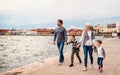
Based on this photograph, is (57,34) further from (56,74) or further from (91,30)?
(56,74)

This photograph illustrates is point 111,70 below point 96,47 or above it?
below

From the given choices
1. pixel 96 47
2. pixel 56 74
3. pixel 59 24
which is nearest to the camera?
pixel 56 74

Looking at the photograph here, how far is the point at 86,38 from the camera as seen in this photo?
11859 millimetres

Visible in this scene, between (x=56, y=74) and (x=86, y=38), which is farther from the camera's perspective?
(x=86, y=38)

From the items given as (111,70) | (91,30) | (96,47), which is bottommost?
(111,70)

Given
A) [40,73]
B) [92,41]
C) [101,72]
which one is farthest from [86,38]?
[40,73]

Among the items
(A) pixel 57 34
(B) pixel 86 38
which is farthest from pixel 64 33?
(B) pixel 86 38

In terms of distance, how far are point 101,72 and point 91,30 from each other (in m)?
1.85

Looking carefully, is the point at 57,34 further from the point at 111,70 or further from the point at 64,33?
the point at 111,70

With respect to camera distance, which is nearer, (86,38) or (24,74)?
(24,74)

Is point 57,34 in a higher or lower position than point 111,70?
higher

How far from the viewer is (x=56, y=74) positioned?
1081 centimetres

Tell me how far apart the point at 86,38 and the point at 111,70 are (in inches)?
70.9

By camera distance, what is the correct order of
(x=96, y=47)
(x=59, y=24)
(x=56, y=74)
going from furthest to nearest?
1. (x=59, y=24)
2. (x=96, y=47)
3. (x=56, y=74)
